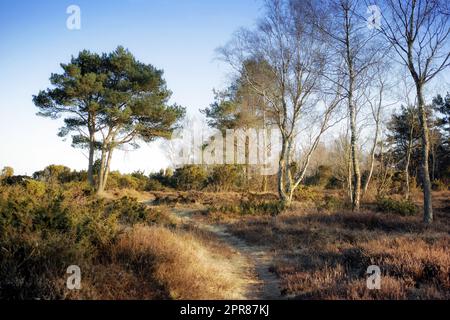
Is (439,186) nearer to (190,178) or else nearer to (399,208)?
(399,208)

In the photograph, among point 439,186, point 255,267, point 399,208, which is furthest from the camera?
point 439,186

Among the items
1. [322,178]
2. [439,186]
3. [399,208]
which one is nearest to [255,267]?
[399,208]

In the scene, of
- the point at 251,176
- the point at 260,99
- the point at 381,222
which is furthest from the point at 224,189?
the point at 381,222

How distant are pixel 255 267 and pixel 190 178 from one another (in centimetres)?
2064

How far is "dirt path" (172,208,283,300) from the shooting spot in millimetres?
5094

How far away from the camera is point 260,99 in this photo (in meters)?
21.7

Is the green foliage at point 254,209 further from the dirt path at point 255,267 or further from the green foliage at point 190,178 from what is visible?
the green foliage at point 190,178

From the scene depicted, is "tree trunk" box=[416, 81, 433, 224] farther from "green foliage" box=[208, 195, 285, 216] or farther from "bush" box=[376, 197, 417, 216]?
"green foliage" box=[208, 195, 285, 216]

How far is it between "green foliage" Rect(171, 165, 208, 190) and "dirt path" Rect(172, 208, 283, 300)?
15.4 meters

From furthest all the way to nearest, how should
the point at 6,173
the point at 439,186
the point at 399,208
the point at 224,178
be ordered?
the point at 439,186 → the point at 224,178 → the point at 6,173 → the point at 399,208

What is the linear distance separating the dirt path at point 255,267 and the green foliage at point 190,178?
15380mm

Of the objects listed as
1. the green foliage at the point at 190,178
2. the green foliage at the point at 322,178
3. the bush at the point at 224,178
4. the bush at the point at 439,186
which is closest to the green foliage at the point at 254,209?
the bush at the point at 224,178

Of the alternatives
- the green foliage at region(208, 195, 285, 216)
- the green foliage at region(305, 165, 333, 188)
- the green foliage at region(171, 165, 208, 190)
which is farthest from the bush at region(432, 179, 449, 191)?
the green foliage at region(171, 165, 208, 190)

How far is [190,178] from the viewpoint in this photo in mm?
27125
